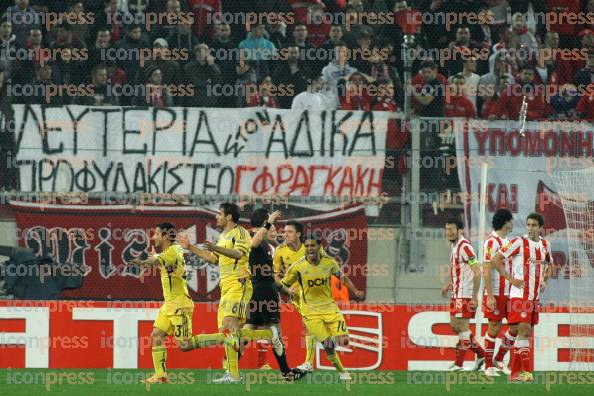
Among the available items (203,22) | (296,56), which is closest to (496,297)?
(296,56)

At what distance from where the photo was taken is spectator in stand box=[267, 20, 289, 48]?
1652 cm

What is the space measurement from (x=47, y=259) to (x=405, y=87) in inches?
186

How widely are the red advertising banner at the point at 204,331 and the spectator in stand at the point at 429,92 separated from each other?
2467mm

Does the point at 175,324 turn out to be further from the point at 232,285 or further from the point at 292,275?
the point at 292,275

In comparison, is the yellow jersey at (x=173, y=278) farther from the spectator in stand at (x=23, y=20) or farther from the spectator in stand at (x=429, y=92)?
the spectator in stand at (x=23, y=20)

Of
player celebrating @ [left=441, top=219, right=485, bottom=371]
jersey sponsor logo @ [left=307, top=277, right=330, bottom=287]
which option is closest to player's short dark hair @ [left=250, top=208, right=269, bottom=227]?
jersey sponsor logo @ [left=307, top=277, right=330, bottom=287]

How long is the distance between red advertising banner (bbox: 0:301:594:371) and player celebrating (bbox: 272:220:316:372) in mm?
1562

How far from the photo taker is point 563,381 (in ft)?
43.2

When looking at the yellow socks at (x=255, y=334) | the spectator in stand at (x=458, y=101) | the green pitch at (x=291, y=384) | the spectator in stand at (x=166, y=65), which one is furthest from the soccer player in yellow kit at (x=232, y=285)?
the spectator in stand at (x=458, y=101)

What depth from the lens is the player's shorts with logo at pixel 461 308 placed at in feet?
45.7

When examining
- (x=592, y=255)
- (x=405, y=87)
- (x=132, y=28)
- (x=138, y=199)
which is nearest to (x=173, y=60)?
(x=132, y=28)

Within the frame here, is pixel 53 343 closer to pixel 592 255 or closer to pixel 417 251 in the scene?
pixel 417 251

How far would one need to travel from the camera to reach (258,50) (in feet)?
52.2

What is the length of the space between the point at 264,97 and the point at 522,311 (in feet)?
14.9
